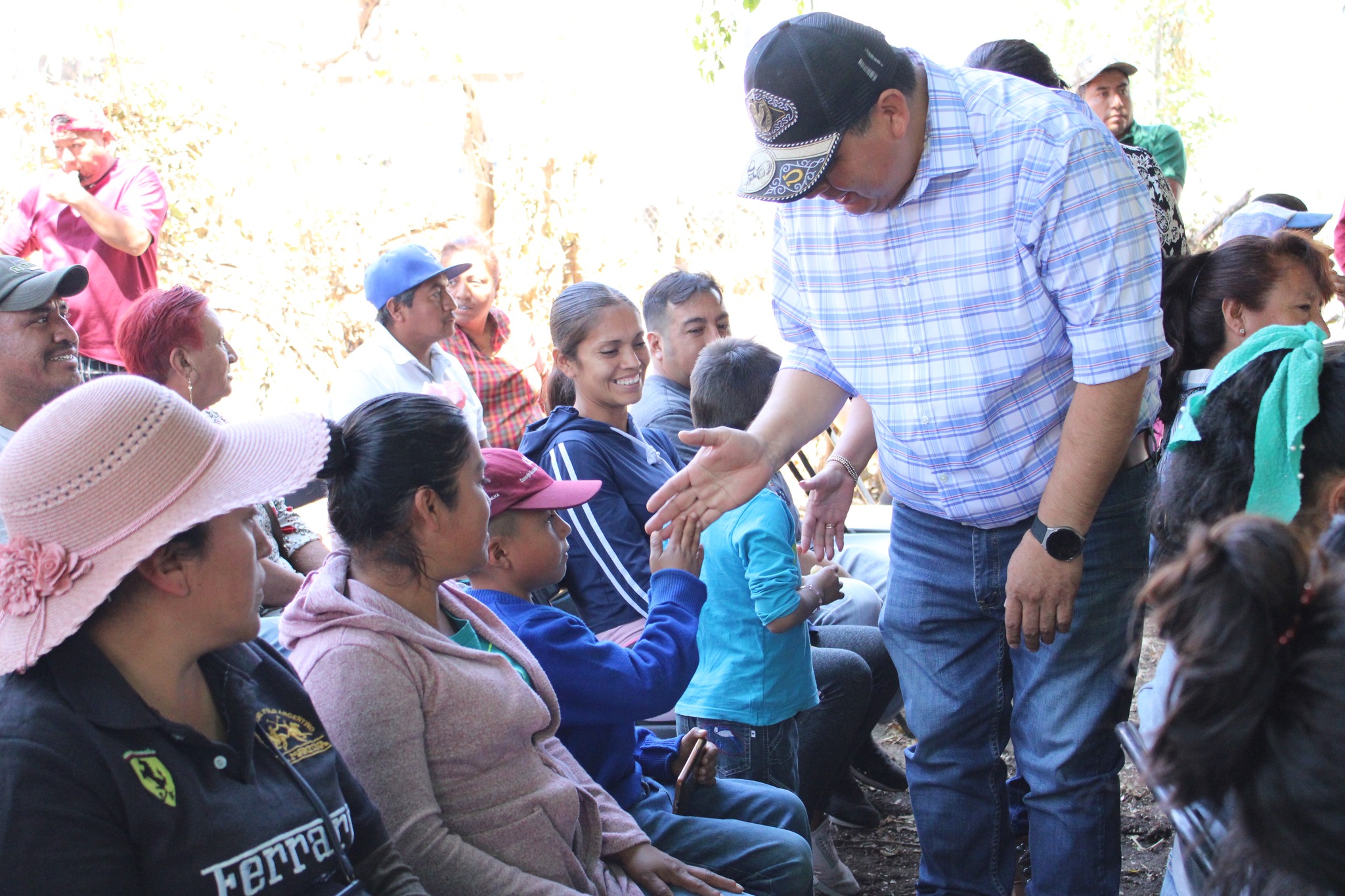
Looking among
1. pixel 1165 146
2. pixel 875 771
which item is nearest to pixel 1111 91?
pixel 1165 146

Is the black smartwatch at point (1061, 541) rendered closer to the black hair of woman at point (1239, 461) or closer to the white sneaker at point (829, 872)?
A: the black hair of woman at point (1239, 461)

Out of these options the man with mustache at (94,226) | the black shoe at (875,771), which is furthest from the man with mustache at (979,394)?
the man with mustache at (94,226)

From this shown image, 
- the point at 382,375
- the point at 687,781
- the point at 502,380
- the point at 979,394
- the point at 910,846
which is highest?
the point at 979,394

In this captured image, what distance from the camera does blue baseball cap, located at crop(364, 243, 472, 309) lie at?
4297mm

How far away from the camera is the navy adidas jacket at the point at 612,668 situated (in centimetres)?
215

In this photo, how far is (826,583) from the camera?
9.42 feet

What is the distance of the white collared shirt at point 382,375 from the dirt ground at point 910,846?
2.10 meters

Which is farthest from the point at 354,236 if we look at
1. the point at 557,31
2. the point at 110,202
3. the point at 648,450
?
the point at 648,450

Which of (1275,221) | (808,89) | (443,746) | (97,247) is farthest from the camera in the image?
(97,247)

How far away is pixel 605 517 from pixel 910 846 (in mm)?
1542

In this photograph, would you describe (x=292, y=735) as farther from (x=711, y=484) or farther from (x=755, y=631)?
(x=755, y=631)

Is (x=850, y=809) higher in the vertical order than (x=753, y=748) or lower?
lower

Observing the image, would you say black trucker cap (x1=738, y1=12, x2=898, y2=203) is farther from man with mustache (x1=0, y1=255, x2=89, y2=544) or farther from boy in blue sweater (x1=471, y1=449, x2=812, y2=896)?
man with mustache (x1=0, y1=255, x2=89, y2=544)

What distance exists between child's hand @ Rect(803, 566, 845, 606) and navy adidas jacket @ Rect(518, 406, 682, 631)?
473mm
